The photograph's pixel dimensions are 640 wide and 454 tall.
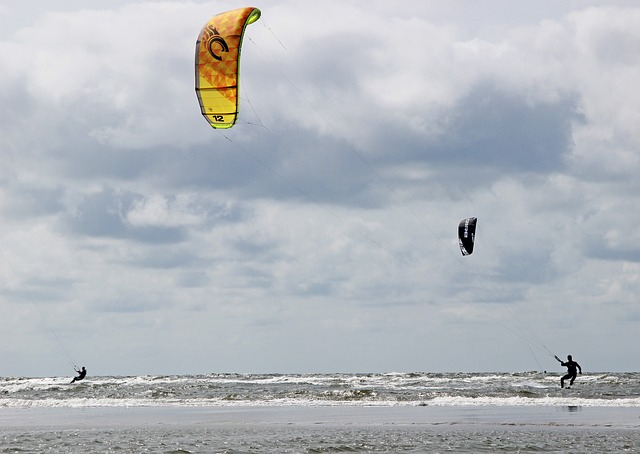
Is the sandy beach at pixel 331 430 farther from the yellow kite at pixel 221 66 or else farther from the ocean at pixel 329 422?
the yellow kite at pixel 221 66

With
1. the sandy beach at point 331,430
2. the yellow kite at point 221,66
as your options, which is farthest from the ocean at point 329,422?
the yellow kite at point 221,66

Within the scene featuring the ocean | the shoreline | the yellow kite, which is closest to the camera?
the ocean

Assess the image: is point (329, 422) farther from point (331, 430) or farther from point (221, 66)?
point (221, 66)

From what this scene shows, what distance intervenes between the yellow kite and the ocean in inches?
309

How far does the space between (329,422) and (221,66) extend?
30.9ft

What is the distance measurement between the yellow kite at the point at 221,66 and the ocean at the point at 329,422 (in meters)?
7.85

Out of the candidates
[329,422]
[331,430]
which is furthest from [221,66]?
[329,422]

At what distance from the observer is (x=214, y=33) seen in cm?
2109

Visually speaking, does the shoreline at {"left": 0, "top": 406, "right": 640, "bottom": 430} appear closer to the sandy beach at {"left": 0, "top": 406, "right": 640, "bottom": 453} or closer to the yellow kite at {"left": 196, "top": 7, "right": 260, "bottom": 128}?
the sandy beach at {"left": 0, "top": 406, "right": 640, "bottom": 453}

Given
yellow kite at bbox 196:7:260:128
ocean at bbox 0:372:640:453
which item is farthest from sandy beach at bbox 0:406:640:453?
yellow kite at bbox 196:7:260:128

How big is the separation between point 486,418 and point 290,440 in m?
6.99

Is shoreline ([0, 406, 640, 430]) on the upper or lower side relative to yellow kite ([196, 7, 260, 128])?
lower

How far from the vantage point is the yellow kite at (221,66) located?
20797mm

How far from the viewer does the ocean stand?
16.4 metres
